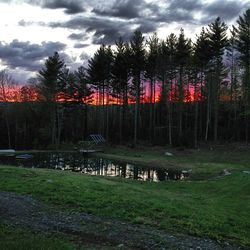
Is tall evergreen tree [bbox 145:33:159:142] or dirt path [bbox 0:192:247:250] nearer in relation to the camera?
dirt path [bbox 0:192:247:250]

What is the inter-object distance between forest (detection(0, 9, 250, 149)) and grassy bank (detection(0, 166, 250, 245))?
37.7 m

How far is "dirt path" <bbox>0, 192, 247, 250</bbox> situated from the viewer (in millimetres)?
10375

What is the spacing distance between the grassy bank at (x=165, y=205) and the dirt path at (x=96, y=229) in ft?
2.47

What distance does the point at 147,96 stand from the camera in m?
80.6

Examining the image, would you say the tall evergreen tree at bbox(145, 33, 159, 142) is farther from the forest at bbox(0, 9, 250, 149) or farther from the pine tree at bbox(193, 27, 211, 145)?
the pine tree at bbox(193, 27, 211, 145)

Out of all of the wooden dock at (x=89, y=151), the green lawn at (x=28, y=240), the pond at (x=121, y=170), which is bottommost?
the pond at (x=121, y=170)

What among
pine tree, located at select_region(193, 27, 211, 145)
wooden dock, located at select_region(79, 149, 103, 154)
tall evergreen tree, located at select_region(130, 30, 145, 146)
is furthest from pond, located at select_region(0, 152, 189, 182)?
tall evergreen tree, located at select_region(130, 30, 145, 146)

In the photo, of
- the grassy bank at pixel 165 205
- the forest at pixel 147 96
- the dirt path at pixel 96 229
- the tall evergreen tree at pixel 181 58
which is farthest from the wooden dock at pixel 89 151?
the dirt path at pixel 96 229

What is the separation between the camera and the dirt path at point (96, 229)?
34.0ft

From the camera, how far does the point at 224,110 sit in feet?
220

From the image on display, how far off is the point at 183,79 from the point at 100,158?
80.0 ft

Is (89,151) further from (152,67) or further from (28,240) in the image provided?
(28,240)

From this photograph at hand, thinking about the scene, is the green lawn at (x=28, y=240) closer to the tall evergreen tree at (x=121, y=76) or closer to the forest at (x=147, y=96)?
the forest at (x=147, y=96)

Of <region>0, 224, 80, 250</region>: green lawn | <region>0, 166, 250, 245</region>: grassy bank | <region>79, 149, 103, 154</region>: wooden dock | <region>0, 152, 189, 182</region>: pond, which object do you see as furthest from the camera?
<region>79, 149, 103, 154</region>: wooden dock
